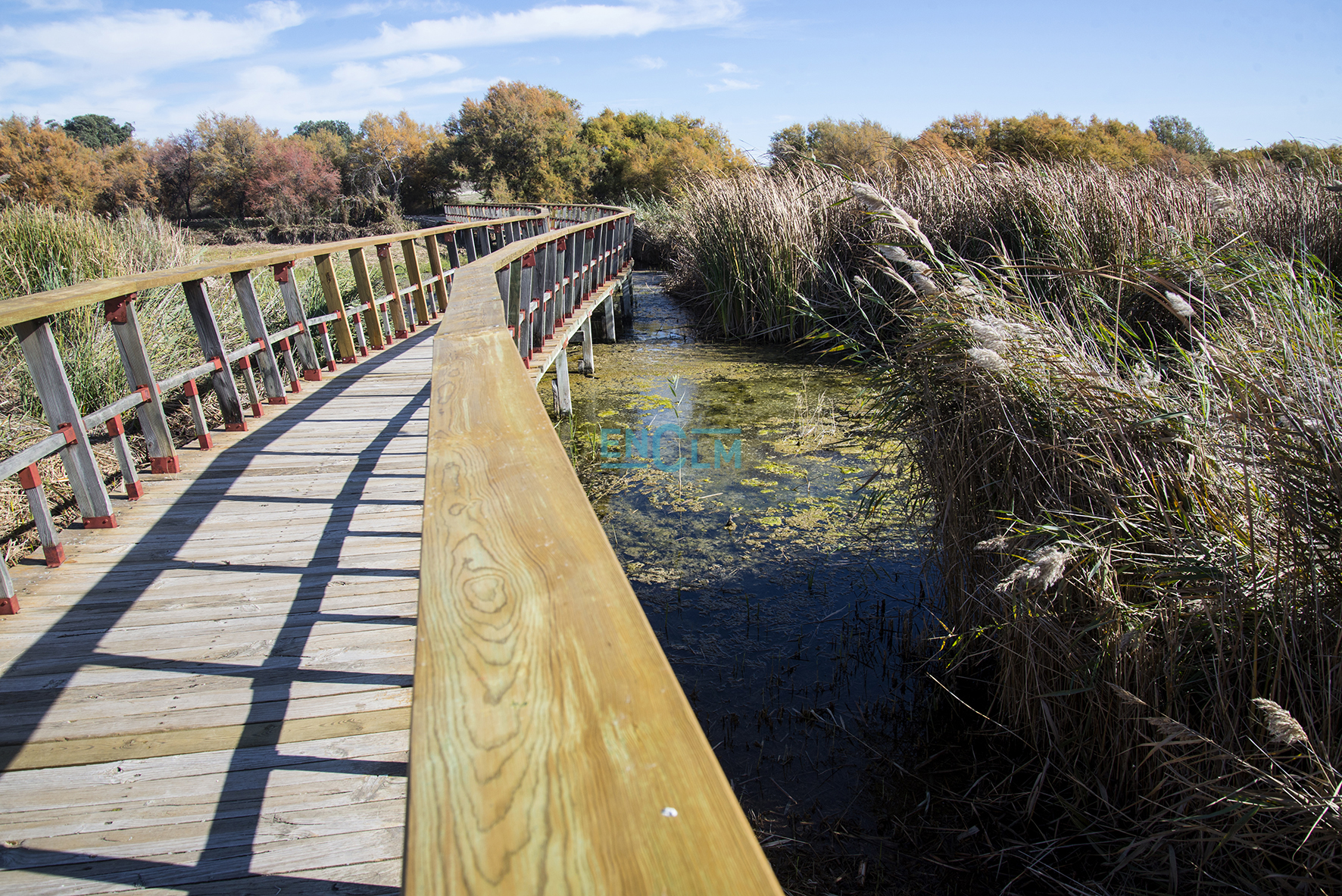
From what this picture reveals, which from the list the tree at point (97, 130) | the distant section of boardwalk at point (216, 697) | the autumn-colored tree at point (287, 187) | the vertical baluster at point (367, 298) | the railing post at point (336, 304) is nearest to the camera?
the distant section of boardwalk at point (216, 697)

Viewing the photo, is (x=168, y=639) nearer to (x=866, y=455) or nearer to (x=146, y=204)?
(x=866, y=455)

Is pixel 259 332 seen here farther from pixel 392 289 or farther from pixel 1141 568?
pixel 1141 568

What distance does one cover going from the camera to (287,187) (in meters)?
37.4

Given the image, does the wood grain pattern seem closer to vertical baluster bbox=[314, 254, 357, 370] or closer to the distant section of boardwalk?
the distant section of boardwalk

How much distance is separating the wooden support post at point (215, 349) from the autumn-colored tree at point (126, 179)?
1465 inches

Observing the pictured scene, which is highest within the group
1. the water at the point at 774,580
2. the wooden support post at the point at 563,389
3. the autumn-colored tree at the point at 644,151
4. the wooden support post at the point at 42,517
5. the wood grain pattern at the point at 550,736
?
the autumn-colored tree at the point at 644,151

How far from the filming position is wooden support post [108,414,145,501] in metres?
3.41

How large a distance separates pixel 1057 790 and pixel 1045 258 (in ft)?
16.9

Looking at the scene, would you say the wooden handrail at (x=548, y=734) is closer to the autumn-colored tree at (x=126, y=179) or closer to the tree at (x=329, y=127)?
the autumn-colored tree at (x=126, y=179)

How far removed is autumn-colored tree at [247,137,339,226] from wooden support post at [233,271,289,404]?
36074mm

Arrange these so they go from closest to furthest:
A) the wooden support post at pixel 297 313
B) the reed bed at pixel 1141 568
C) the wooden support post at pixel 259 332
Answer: the reed bed at pixel 1141 568
the wooden support post at pixel 259 332
the wooden support post at pixel 297 313

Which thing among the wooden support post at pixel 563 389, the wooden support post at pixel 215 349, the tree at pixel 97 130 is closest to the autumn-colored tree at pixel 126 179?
the wooden support post at pixel 563 389

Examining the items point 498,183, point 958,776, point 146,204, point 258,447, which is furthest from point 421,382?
point 146,204

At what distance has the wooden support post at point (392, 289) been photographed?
723cm
